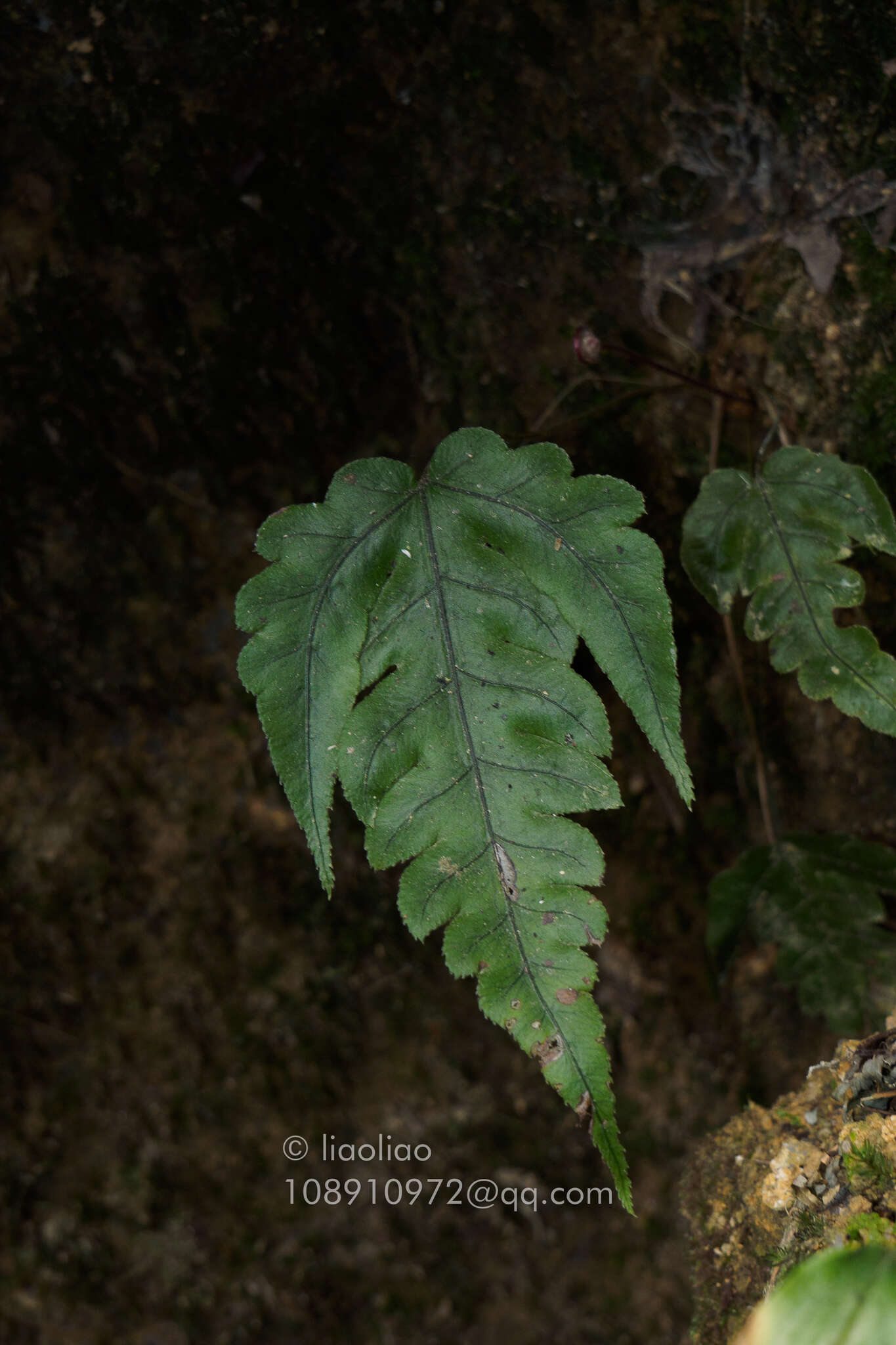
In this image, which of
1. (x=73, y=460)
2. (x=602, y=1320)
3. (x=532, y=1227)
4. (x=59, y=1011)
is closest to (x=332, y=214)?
(x=73, y=460)

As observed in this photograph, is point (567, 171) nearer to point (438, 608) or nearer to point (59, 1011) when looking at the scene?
point (438, 608)

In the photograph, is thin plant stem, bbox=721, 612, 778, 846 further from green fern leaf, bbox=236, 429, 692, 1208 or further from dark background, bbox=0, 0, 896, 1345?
green fern leaf, bbox=236, 429, 692, 1208

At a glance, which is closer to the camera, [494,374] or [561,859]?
[561,859]

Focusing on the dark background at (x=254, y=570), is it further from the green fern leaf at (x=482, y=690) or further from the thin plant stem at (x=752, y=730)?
the green fern leaf at (x=482, y=690)

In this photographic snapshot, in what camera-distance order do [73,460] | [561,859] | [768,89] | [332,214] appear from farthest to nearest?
1. [73,460]
2. [332,214]
3. [768,89]
4. [561,859]
